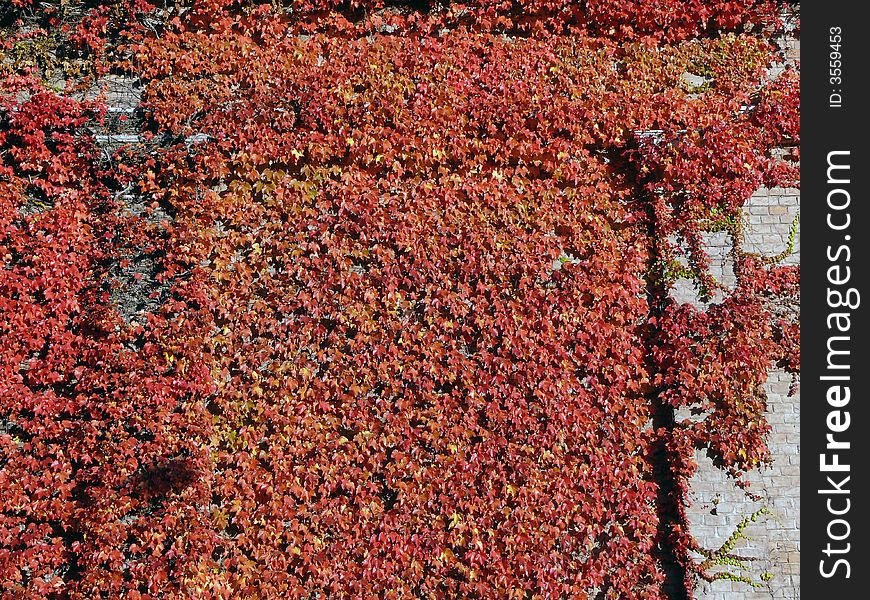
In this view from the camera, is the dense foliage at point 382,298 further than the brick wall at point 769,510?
No

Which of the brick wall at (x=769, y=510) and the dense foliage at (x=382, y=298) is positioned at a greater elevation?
the dense foliage at (x=382, y=298)

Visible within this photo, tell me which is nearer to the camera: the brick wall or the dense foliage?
the dense foliage

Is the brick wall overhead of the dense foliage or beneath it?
beneath

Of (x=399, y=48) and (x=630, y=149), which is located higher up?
(x=399, y=48)

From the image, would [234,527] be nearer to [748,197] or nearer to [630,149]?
[630,149]

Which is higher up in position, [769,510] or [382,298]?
[382,298]
